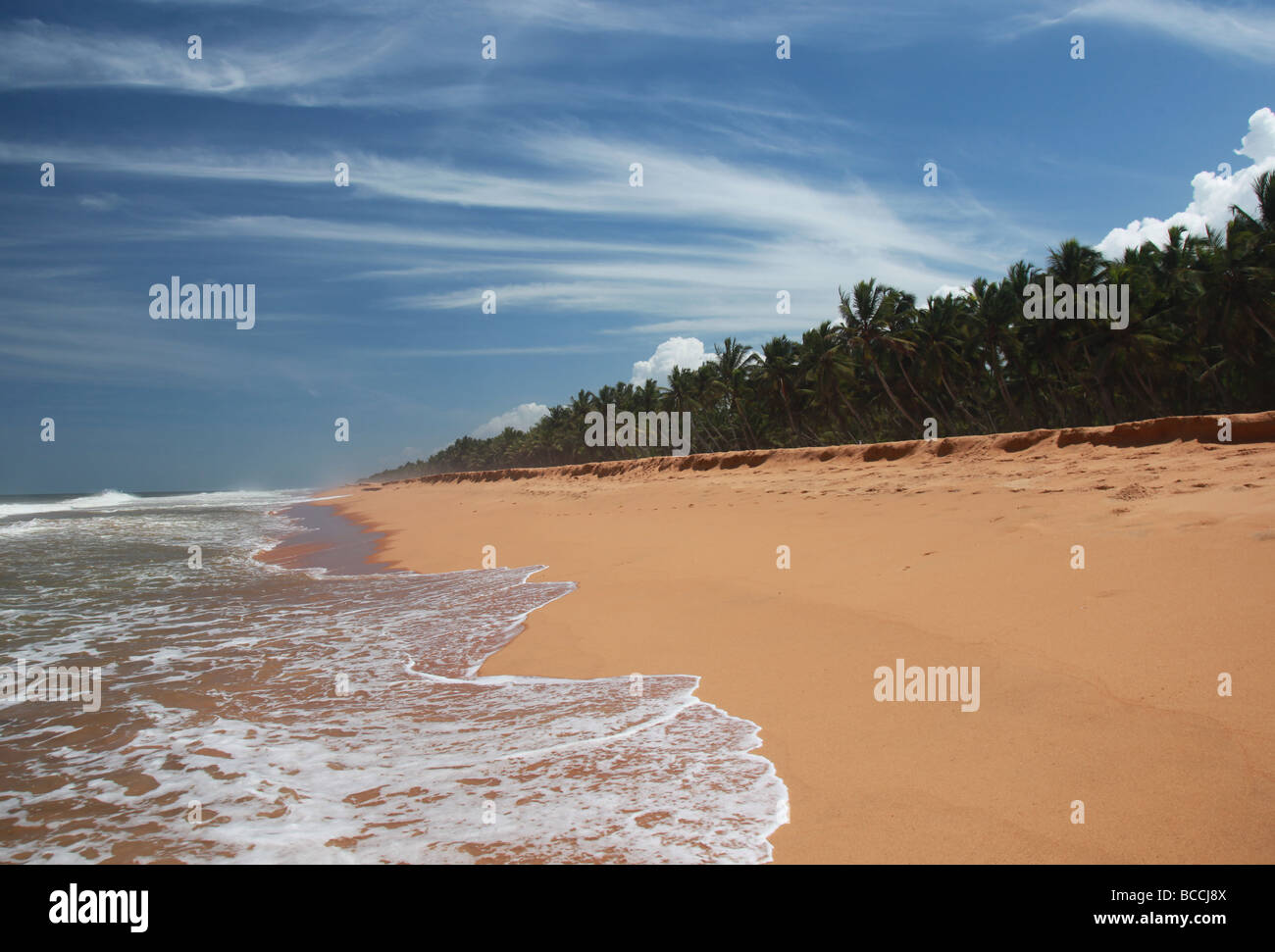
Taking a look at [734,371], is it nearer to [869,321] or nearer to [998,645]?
[869,321]

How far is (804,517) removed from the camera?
35.1 feet

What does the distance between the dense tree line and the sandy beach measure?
99.2 feet

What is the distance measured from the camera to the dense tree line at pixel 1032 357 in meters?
32.7

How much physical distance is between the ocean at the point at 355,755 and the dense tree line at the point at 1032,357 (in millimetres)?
40340

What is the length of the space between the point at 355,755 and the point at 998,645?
4120 millimetres

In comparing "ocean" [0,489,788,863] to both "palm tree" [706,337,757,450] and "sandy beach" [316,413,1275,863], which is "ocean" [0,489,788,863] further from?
"palm tree" [706,337,757,450]

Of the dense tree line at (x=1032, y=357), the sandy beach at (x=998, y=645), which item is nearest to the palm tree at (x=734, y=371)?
the dense tree line at (x=1032, y=357)

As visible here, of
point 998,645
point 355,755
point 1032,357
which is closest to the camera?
point 355,755

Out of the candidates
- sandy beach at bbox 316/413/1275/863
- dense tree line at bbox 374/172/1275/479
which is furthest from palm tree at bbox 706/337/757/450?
sandy beach at bbox 316/413/1275/863

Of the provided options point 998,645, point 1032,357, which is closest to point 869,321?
point 1032,357

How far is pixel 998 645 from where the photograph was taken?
14.1 feet

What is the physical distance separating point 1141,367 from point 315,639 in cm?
4389

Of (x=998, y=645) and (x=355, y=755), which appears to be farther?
(x=998, y=645)
